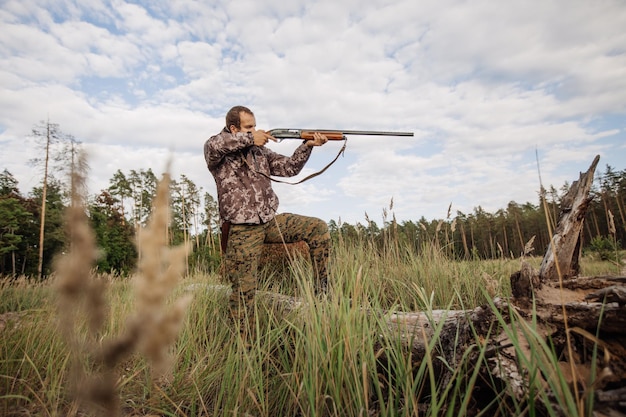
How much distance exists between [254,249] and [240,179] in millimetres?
884

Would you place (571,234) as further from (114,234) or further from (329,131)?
(114,234)

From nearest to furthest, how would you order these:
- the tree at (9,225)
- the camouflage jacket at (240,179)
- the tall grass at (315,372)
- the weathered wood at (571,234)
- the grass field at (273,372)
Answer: the tall grass at (315,372) < the grass field at (273,372) < the weathered wood at (571,234) < the camouflage jacket at (240,179) < the tree at (9,225)

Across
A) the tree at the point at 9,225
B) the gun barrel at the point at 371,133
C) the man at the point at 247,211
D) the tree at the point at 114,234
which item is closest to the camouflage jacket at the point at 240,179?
the man at the point at 247,211

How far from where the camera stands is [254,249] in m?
3.94

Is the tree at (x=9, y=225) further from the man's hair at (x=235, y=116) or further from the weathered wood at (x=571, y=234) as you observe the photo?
the weathered wood at (x=571, y=234)

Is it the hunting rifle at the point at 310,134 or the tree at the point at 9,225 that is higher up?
the tree at the point at 9,225

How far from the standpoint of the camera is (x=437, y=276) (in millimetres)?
4141

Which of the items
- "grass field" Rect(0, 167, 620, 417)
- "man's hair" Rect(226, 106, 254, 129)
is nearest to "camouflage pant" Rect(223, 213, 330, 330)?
"grass field" Rect(0, 167, 620, 417)

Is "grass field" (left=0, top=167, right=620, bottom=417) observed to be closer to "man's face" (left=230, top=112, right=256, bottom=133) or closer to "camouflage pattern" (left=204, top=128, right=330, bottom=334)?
"camouflage pattern" (left=204, top=128, right=330, bottom=334)

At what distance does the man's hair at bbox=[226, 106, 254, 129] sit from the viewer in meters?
4.41

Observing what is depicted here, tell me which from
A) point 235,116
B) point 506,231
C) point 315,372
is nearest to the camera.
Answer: point 315,372

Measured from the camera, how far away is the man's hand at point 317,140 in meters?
4.76

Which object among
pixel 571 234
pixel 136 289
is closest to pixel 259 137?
pixel 571 234

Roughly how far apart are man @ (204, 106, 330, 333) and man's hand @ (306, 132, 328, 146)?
0.60 metres
